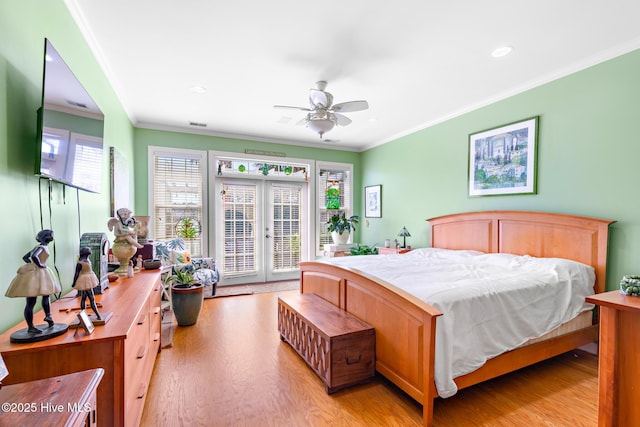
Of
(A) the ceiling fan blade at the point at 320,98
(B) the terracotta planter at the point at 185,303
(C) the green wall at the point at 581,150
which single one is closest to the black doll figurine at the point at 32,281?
(B) the terracotta planter at the point at 185,303

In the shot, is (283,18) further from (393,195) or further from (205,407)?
(393,195)

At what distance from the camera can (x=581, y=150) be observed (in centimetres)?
282

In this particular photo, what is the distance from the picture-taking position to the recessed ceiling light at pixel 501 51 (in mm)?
2521

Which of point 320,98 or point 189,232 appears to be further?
point 189,232

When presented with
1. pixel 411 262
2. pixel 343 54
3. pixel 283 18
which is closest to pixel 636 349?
pixel 411 262

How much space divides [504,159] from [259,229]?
396cm

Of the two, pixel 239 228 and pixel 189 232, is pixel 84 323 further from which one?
pixel 239 228

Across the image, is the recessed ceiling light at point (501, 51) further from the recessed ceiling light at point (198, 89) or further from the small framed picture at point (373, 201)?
the small framed picture at point (373, 201)

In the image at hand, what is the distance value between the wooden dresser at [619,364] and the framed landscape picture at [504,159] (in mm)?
1834

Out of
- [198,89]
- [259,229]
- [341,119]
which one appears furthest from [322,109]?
[259,229]

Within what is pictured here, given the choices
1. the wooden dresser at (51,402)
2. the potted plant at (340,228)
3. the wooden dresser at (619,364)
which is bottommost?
the wooden dresser at (619,364)

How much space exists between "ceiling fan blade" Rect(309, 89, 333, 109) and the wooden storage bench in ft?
6.72

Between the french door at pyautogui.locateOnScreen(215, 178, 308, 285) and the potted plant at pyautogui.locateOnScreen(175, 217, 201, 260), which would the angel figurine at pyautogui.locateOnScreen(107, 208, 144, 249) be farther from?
the french door at pyautogui.locateOnScreen(215, 178, 308, 285)

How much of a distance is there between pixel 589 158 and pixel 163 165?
213 inches
